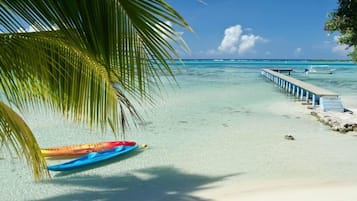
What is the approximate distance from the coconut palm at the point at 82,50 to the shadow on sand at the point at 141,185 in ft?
10.3

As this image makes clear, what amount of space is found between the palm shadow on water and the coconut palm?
3.13 meters

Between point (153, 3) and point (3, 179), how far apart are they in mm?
5367

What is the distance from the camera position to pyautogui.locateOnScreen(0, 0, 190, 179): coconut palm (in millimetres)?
1162

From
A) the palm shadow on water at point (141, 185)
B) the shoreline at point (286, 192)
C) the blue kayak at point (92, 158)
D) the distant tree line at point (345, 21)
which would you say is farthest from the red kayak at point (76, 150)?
the distant tree line at point (345, 21)

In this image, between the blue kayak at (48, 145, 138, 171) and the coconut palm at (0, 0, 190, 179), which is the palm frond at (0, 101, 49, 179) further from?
the blue kayak at (48, 145, 138, 171)

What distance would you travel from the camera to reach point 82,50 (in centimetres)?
126

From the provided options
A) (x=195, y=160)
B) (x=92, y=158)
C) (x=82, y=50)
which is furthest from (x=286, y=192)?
(x=82, y=50)

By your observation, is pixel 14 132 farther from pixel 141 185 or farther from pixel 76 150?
pixel 76 150

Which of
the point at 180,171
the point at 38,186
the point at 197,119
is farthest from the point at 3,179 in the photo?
the point at 197,119

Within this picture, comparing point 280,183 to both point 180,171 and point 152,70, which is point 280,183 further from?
point 152,70

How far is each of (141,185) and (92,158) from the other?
4.69ft

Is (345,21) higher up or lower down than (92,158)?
higher up

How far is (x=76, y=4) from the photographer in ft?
3.71

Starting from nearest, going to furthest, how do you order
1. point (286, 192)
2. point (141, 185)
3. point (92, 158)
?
point (286, 192)
point (141, 185)
point (92, 158)
